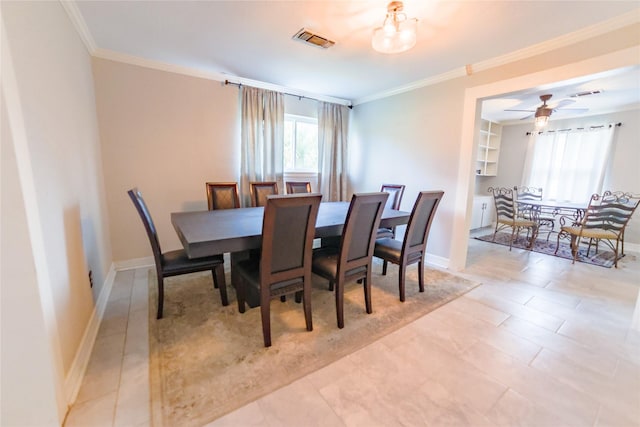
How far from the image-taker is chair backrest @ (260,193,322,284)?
1.53 metres

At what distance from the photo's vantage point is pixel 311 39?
7.58 feet

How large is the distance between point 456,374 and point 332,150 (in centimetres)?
356

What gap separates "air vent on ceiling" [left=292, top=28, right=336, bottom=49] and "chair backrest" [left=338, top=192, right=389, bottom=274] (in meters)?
1.54

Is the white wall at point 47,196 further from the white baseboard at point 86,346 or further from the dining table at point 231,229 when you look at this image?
the dining table at point 231,229

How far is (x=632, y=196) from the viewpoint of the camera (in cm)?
404

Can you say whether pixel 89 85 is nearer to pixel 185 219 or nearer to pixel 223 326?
pixel 185 219

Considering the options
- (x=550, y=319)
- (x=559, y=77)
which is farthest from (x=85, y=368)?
(x=559, y=77)

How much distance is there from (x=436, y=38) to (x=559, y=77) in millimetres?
1159

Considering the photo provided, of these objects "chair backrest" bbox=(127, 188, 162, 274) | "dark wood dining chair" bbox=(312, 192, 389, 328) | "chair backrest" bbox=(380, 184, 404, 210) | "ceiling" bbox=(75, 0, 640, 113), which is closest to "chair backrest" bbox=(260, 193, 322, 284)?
"dark wood dining chair" bbox=(312, 192, 389, 328)

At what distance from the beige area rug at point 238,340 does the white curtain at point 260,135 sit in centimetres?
162

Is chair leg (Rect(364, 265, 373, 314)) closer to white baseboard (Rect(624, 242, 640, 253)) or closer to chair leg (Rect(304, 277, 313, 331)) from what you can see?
chair leg (Rect(304, 277, 313, 331))

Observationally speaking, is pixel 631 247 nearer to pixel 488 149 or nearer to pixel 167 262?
pixel 488 149

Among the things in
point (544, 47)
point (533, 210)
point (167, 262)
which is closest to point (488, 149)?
point (533, 210)

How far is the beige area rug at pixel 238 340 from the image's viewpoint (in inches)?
52.6
